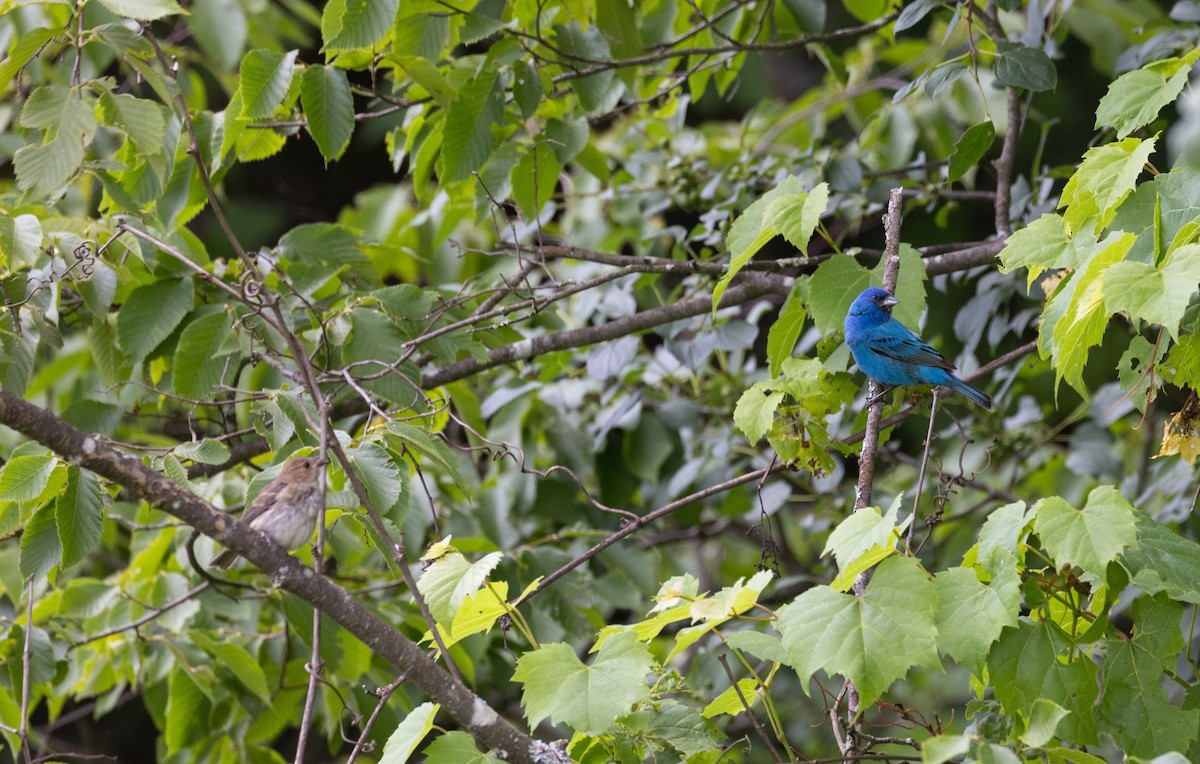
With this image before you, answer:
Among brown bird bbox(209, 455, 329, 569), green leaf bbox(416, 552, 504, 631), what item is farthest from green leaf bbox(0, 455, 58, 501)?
green leaf bbox(416, 552, 504, 631)

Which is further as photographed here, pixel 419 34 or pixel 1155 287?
pixel 419 34

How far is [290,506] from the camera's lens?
2523mm

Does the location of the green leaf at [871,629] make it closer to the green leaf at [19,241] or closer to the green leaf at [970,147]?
the green leaf at [970,147]

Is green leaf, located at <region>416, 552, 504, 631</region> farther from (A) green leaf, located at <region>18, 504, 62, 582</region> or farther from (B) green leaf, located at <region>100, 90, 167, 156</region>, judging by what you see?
(B) green leaf, located at <region>100, 90, 167, 156</region>

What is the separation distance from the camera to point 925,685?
6.29 meters

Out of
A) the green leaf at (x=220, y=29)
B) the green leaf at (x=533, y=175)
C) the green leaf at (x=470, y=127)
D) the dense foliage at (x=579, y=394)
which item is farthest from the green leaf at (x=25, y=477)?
the green leaf at (x=220, y=29)

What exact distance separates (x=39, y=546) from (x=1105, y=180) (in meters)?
2.24

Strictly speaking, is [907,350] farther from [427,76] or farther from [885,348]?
[427,76]

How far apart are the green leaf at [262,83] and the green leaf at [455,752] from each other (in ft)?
5.46

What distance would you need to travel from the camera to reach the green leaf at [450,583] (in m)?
1.86

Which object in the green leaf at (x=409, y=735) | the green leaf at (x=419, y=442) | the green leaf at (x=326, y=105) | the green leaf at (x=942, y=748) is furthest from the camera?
the green leaf at (x=326, y=105)

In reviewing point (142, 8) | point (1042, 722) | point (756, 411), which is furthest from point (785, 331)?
point (142, 8)

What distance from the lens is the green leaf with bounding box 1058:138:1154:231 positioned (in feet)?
6.30

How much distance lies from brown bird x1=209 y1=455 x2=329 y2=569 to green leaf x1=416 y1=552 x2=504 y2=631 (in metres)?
0.52
